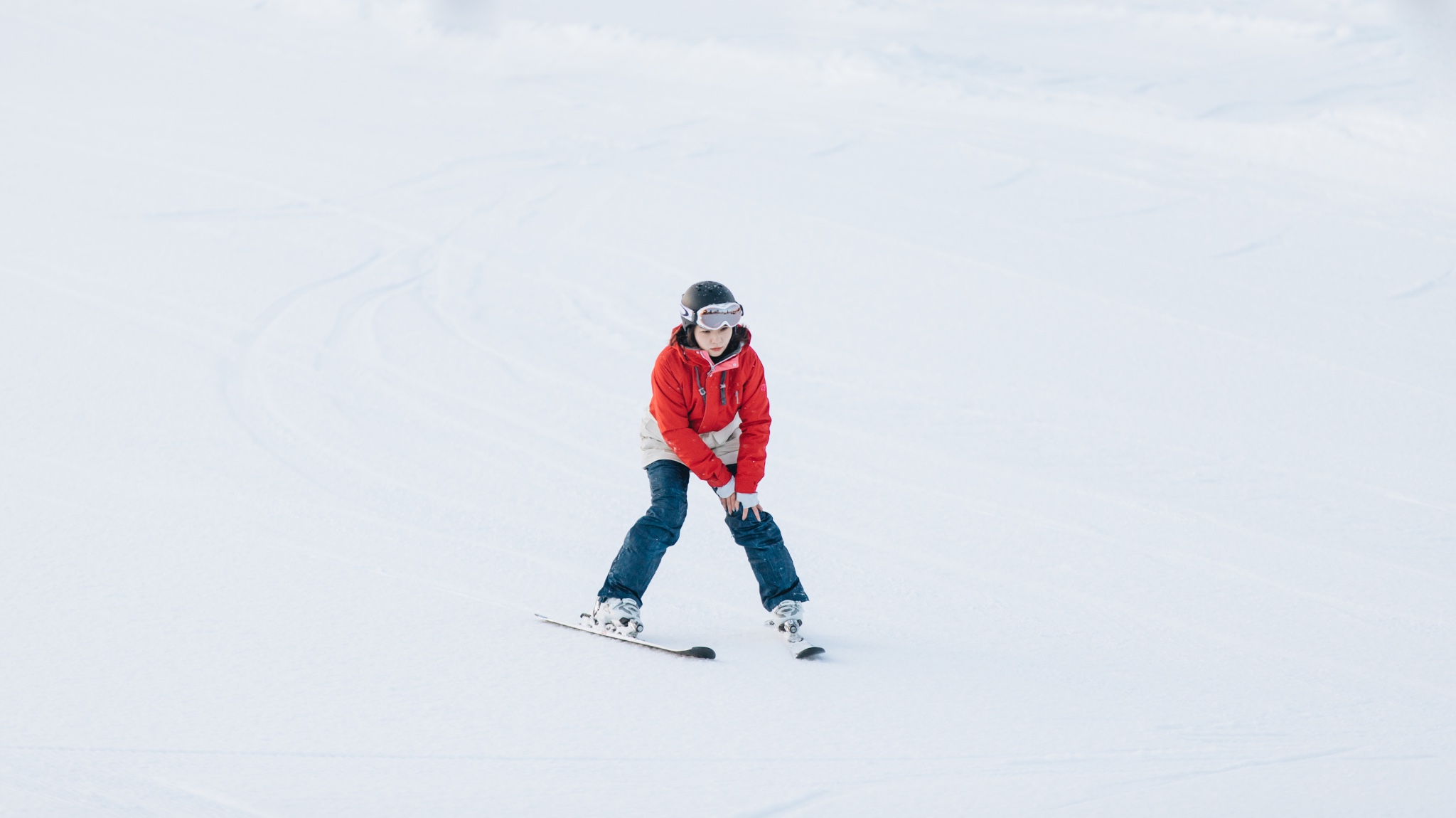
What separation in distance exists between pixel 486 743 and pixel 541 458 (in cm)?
290

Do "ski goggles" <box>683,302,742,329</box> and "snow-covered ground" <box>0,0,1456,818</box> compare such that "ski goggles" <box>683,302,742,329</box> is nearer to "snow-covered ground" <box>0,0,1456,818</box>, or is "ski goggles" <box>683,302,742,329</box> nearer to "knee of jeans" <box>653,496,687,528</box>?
"knee of jeans" <box>653,496,687,528</box>

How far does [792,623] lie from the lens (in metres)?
4.45

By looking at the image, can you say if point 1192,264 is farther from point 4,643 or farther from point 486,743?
point 4,643

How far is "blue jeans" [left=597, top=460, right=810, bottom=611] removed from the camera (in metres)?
4.33

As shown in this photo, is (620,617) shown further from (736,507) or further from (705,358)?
(705,358)

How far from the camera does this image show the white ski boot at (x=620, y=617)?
4.39 m

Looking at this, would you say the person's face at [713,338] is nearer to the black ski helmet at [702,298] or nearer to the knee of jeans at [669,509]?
the black ski helmet at [702,298]

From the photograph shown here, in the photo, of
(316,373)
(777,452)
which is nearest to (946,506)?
(777,452)

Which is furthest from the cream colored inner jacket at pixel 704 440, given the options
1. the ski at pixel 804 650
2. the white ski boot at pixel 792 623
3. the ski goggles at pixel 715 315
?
the ski at pixel 804 650

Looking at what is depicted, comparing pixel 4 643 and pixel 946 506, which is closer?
pixel 4 643

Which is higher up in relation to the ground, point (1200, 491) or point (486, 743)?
point (1200, 491)

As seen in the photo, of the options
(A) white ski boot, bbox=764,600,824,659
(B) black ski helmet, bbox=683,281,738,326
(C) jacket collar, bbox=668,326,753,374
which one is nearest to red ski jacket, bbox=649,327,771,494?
(C) jacket collar, bbox=668,326,753,374

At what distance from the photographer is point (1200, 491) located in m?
6.19

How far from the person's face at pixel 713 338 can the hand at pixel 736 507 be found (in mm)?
521
